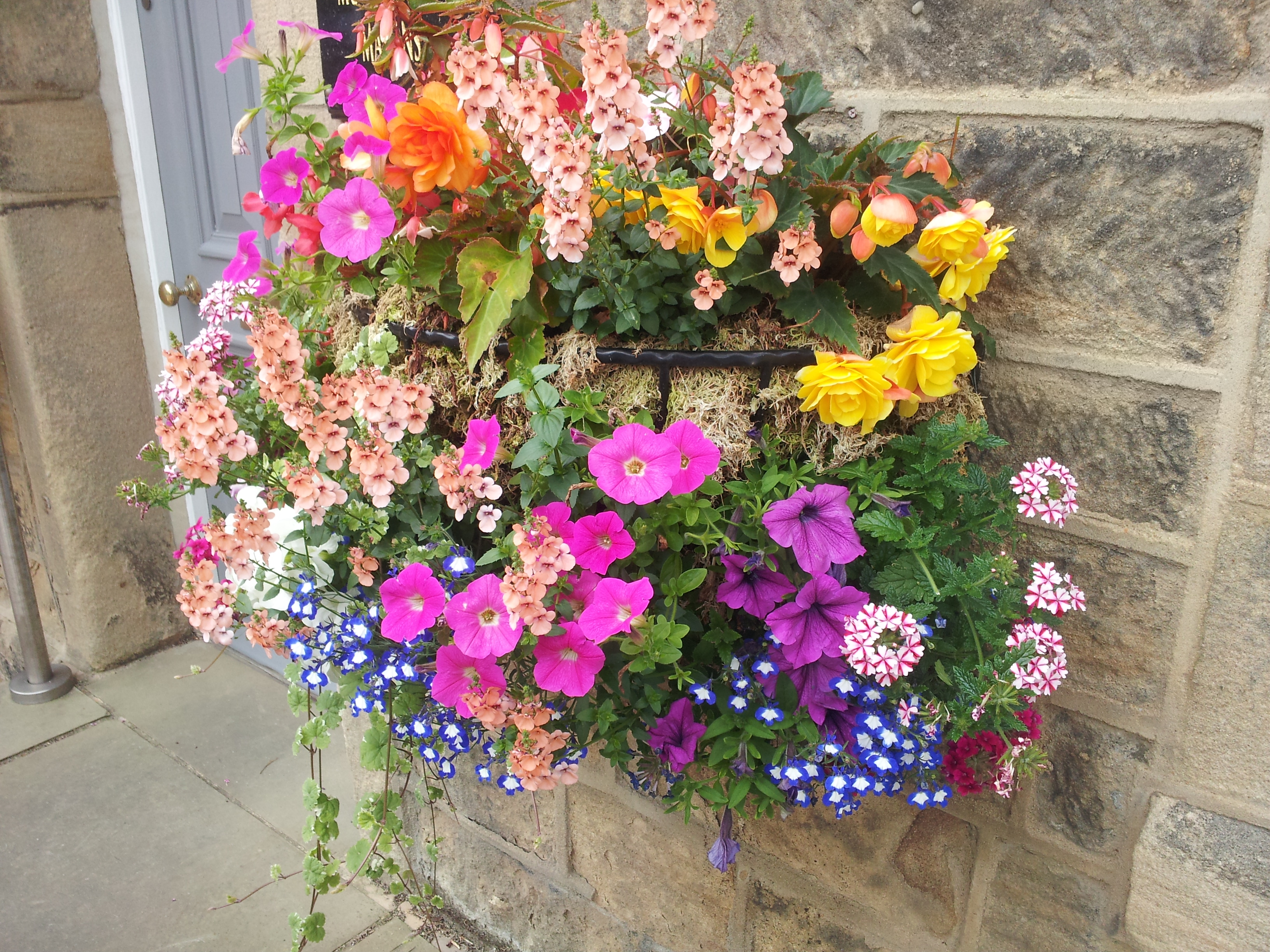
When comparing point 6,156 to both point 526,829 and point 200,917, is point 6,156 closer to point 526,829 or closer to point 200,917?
point 200,917

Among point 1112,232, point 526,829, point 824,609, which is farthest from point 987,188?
point 526,829

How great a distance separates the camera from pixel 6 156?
8.43 feet

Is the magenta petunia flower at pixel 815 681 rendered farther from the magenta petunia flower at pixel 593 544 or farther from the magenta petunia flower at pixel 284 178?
the magenta petunia flower at pixel 284 178

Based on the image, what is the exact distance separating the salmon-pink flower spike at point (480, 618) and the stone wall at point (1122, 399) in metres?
0.72

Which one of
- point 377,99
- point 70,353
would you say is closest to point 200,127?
point 70,353

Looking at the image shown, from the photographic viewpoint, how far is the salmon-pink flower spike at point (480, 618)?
40.1 inches

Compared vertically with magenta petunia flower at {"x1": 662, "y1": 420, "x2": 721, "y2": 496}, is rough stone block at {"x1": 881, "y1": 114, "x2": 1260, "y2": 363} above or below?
above

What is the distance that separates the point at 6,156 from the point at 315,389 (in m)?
2.10

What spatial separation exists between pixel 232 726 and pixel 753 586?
2483 millimetres

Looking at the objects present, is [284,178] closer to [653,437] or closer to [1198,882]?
[653,437]

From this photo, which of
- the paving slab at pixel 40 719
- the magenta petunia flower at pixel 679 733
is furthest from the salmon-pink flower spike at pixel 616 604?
the paving slab at pixel 40 719

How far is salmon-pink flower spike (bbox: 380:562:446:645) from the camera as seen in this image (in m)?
1.08

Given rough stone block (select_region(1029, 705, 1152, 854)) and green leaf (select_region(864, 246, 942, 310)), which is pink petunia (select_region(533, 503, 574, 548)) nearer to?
green leaf (select_region(864, 246, 942, 310))

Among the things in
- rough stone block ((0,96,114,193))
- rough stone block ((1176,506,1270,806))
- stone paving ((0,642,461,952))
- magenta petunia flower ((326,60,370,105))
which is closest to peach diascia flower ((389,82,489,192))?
magenta petunia flower ((326,60,370,105))
